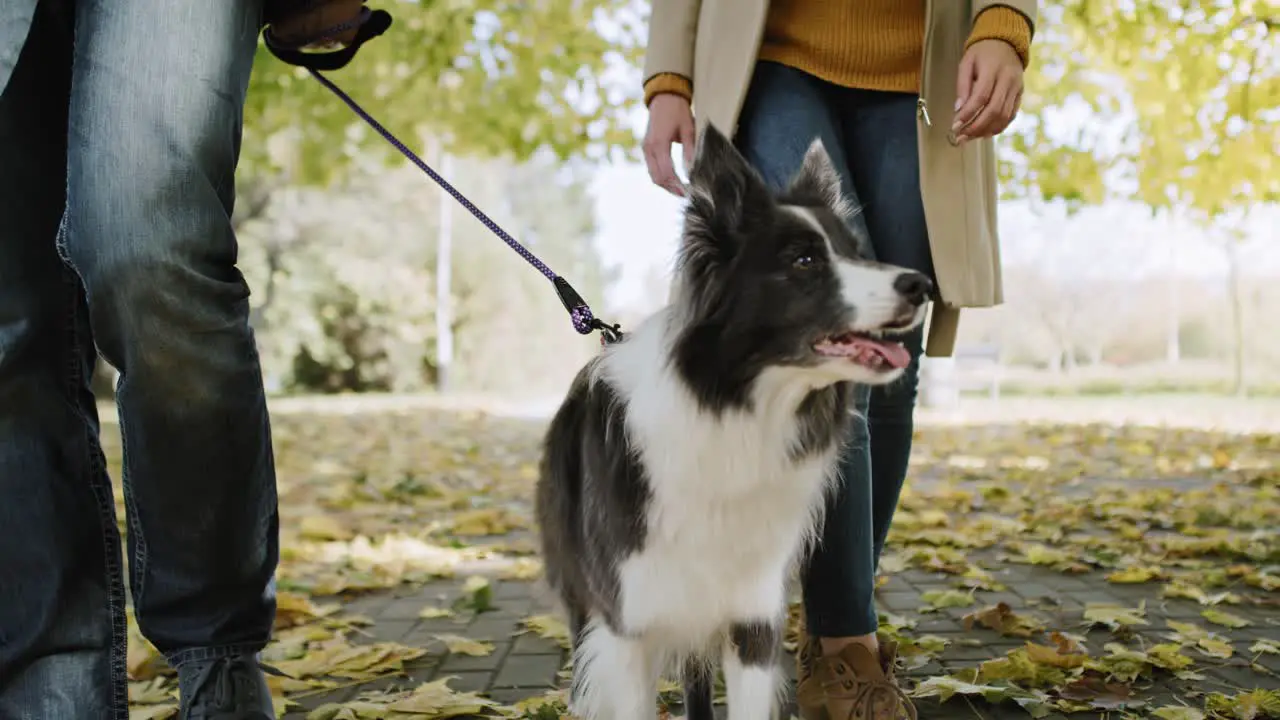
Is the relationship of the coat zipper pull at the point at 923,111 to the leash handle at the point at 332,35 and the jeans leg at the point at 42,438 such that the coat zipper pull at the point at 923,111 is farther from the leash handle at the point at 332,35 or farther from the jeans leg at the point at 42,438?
the jeans leg at the point at 42,438

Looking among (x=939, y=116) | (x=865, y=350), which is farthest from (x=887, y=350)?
(x=939, y=116)

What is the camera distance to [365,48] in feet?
25.0

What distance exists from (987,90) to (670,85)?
2.80ft

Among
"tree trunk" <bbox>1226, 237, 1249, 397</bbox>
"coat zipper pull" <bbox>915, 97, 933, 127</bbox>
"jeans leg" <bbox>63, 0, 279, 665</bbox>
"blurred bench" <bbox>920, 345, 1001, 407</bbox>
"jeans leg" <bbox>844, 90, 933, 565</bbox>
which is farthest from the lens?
"tree trunk" <bbox>1226, 237, 1249, 397</bbox>

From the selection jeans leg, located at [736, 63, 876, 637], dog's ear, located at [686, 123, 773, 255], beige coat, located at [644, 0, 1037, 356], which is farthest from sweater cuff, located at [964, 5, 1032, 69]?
dog's ear, located at [686, 123, 773, 255]

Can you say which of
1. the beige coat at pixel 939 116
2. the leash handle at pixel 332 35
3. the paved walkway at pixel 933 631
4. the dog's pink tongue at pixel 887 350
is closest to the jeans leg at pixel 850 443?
the beige coat at pixel 939 116

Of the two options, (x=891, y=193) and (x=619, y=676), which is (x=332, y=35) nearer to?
(x=891, y=193)

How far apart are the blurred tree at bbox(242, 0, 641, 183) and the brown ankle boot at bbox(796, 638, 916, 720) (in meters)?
5.75

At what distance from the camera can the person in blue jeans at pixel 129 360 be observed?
168 cm

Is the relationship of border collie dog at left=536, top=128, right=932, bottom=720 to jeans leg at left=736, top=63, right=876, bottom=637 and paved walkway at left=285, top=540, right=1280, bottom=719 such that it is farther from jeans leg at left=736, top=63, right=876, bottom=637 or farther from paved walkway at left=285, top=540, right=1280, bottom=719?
paved walkway at left=285, top=540, right=1280, bottom=719

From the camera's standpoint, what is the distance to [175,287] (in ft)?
5.53

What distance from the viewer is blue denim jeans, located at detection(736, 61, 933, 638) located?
8.57 ft

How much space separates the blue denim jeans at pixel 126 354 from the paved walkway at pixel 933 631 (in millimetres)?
981

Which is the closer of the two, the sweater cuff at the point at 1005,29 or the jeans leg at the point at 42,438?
the jeans leg at the point at 42,438
